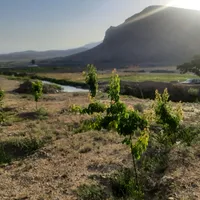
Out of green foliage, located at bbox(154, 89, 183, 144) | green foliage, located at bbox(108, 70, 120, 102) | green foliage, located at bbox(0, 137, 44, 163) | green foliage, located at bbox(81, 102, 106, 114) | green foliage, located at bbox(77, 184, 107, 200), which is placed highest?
green foliage, located at bbox(108, 70, 120, 102)

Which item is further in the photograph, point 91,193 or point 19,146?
point 19,146

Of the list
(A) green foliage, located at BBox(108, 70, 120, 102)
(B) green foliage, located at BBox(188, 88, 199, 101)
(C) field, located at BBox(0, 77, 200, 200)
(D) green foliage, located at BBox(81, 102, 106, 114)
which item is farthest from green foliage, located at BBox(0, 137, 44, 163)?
(B) green foliage, located at BBox(188, 88, 199, 101)

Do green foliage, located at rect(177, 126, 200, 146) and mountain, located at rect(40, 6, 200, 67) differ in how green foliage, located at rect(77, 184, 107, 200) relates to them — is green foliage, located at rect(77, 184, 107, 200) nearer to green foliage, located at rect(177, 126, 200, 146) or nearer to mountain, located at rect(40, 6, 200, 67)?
green foliage, located at rect(177, 126, 200, 146)

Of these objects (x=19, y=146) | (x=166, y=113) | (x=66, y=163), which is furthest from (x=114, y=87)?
(x=19, y=146)

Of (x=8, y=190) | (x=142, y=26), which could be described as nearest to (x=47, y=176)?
(x=8, y=190)

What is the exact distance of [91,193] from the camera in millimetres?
11328

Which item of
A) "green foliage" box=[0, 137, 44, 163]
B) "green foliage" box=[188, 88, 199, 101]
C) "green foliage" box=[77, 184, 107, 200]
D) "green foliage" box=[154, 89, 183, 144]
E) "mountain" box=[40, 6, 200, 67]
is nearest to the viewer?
"green foliage" box=[77, 184, 107, 200]

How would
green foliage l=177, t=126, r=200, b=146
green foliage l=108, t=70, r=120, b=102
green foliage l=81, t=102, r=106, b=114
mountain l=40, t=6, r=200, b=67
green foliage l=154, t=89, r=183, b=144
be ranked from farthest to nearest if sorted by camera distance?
mountain l=40, t=6, r=200, b=67
green foliage l=177, t=126, r=200, b=146
green foliage l=154, t=89, r=183, b=144
green foliage l=81, t=102, r=106, b=114
green foliage l=108, t=70, r=120, b=102

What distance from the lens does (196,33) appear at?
176 m

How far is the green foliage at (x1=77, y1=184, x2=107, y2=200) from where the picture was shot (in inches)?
443

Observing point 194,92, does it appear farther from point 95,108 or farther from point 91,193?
point 91,193

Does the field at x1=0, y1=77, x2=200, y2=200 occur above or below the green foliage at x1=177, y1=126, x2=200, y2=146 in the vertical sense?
below

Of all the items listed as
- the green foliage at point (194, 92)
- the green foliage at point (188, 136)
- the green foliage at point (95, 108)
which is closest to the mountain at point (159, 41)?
the green foliage at point (194, 92)

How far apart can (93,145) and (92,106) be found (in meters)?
5.70
